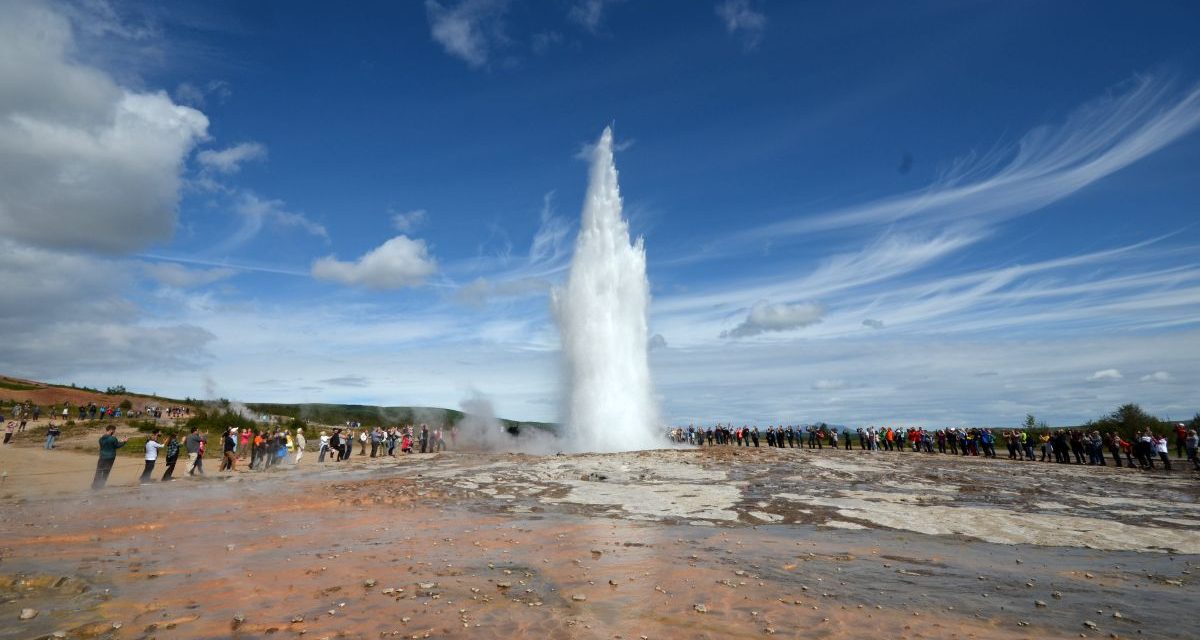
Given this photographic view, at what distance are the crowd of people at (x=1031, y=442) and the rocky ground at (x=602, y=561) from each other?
30.7 feet

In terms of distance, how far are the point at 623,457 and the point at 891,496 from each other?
1145cm

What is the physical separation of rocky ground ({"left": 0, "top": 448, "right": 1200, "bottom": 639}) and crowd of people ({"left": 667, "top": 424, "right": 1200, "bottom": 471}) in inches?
368

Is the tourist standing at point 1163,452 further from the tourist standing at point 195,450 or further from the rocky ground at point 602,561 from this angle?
the tourist standing at point 195,450

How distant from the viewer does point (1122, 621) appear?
20.7 feet

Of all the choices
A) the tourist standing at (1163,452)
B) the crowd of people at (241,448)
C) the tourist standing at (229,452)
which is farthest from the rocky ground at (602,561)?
the tourist standing at (1163,452)

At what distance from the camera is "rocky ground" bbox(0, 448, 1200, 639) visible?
20.5ft

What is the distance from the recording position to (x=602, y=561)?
360 inches

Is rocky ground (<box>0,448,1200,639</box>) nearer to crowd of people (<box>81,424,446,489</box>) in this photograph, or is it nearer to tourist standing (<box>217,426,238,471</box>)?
crowd of people (<box>81,424,446,489</box>)

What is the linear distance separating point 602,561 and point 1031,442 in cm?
3293

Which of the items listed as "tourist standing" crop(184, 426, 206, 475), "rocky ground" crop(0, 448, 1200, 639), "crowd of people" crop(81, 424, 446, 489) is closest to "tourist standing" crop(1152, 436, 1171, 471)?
"rocky ground" crop(0, 448, 1200, 639)

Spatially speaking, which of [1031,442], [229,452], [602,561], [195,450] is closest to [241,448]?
[229,452]

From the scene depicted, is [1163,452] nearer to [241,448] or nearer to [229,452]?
[229,452]

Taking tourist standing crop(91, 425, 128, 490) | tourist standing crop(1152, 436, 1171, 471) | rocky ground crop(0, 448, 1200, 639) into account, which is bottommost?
rocky ground crop(0, 448, 1200, 639)

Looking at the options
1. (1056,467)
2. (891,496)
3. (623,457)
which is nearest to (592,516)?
(891,496)
